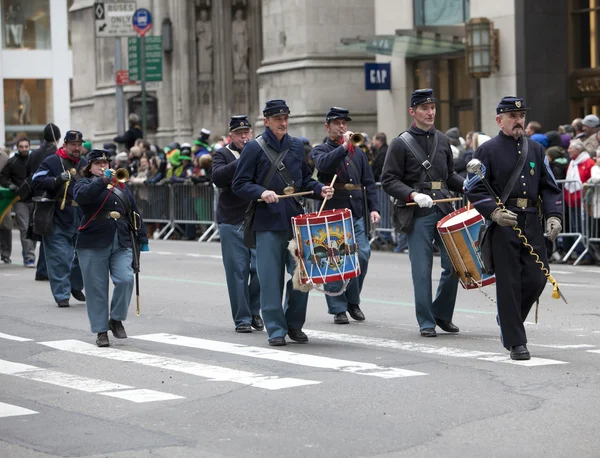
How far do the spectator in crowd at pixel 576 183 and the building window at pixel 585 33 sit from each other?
7.71 meters

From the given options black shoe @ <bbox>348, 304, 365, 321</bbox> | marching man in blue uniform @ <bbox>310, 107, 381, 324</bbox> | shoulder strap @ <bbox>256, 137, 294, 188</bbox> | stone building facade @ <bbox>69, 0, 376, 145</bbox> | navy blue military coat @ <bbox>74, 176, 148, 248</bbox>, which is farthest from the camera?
stone building facade @ <bbox>69, 0, 376, 145</bbox>

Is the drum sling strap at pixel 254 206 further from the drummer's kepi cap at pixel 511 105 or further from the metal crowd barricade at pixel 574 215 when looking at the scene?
the metal crowd barricade at pixel 574 215

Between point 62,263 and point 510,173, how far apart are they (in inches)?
276

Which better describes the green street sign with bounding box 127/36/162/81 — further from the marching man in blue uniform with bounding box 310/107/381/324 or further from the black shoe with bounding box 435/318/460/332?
the black shoe with bounding box 435/318/460/332

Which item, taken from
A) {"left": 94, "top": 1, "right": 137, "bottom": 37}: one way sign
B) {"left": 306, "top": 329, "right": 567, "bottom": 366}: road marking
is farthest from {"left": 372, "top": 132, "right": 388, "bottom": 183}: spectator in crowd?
{"left": 94, "top": 1, "right": 137, "bottom": 37}: one way sign

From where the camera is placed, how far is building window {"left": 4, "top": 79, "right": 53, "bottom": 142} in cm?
5678

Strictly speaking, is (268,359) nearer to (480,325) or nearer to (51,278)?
(480,325)

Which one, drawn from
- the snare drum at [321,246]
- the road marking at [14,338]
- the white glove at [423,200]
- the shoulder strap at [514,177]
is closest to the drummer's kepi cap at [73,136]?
the road marking at [14,338]

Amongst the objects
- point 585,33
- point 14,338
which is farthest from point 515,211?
point 585,33

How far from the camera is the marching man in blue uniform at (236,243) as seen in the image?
13.3 meters

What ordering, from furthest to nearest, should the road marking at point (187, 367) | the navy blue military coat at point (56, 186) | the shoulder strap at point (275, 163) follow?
the navy blue military coat at point (56, 186) < the shoulder strap at point (275, 163) < the road marking at point (187, 367)

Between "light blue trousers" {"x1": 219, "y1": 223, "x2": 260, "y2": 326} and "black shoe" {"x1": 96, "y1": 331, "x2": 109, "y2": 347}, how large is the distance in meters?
1.29

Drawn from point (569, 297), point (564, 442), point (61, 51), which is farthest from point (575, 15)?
point (61, 51)

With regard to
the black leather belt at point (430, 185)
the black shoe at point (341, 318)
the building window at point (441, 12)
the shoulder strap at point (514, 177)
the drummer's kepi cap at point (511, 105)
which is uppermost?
the building window at point (441, 12)
